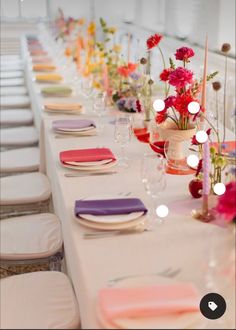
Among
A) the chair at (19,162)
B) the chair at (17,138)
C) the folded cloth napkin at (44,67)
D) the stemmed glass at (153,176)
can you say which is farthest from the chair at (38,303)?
the folded cloth napkin at (44,67)

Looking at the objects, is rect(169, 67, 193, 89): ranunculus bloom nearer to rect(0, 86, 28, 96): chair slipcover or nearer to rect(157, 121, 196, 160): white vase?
rect(157, 121, 196, 160): white vase

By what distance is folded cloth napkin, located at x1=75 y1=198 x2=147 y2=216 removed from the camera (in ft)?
5.41

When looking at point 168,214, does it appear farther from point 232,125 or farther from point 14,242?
point 232,125

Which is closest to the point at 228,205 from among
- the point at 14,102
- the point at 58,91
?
the point at 58,91

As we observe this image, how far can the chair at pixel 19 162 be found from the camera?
3.13m

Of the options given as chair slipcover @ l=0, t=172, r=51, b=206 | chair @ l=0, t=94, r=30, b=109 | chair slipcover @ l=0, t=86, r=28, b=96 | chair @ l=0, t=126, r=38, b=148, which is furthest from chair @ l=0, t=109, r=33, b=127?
chair slipcover @ l=0, t=172, r=51, b=206

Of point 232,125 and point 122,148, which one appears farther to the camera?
point 232,125

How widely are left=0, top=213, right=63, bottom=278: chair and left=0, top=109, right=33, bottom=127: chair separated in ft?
7.02

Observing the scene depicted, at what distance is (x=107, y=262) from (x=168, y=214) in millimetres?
356

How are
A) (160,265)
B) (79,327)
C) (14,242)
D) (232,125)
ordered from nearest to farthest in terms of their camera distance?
(160,265)
(79,327)
(14,242)
(232,125)

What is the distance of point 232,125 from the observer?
3512 millimetres

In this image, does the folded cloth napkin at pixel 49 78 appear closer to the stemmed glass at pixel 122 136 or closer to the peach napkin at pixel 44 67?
the peach napkin at pixel 44 67

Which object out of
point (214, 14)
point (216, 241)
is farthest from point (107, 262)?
point (214, 14)

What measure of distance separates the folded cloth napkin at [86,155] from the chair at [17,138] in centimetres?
154
